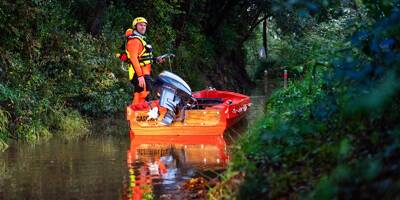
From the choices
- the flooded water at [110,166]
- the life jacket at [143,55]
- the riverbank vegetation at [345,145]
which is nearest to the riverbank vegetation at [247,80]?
the riverbank vegetation at [345,145]

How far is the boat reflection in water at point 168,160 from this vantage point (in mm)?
7777

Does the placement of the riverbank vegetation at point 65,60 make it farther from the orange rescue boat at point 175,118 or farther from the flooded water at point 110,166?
the orange rescue boat at point 175,118

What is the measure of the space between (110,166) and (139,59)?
479cm

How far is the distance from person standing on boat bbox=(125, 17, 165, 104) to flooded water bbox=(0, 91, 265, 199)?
1.13 meters

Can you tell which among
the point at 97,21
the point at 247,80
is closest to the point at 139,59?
the point at 97,21

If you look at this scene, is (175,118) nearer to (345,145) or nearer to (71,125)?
(71,125)

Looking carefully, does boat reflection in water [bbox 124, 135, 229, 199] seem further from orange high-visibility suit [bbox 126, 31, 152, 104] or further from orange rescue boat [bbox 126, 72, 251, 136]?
orange high-visibility suit [bbox 126, 31, 152, 104]

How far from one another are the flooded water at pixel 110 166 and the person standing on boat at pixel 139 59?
1129 millimetres

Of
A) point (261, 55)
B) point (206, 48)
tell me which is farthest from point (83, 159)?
point (261, 55)

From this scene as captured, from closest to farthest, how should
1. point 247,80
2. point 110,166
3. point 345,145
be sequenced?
point 345,145 → point 110,166 → point 247,80

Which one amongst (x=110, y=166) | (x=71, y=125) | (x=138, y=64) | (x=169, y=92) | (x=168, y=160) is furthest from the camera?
(x=138, y=64)

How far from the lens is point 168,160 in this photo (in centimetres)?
988

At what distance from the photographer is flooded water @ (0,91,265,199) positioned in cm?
758

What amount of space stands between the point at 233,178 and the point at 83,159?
4434mm
